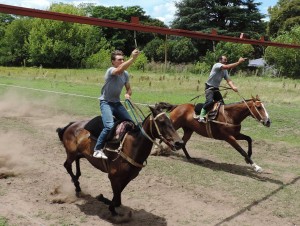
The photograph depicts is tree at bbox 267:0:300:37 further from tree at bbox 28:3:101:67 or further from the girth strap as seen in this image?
the girth strap

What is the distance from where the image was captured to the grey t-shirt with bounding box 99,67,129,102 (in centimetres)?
657

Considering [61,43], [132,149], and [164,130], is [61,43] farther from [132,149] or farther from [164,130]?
[164,130]

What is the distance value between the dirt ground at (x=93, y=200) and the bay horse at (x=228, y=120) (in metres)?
1.63

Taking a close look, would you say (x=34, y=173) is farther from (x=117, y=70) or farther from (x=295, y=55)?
(x=295, y=55)

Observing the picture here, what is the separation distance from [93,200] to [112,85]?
2334mm

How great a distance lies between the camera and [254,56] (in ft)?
186

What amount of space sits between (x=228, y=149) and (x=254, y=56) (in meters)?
47.3

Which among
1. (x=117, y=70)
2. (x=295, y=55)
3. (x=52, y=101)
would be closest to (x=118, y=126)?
(x=117, y=70)

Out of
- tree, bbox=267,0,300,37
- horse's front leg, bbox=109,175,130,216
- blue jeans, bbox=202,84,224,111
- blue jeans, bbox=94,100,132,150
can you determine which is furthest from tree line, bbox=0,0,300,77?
horse's front leg, bbox=109,175,130,216

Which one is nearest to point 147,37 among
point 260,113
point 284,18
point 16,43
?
point 16,43

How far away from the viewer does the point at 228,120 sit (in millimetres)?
10156

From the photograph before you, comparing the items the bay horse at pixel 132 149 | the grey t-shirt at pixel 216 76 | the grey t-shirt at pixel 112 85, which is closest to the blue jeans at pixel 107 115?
the grey t-shirt at pixel 112 85

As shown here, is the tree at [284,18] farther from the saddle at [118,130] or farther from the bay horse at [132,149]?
the bay horse at [132,149]

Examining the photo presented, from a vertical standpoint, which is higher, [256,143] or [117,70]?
[117,70]
